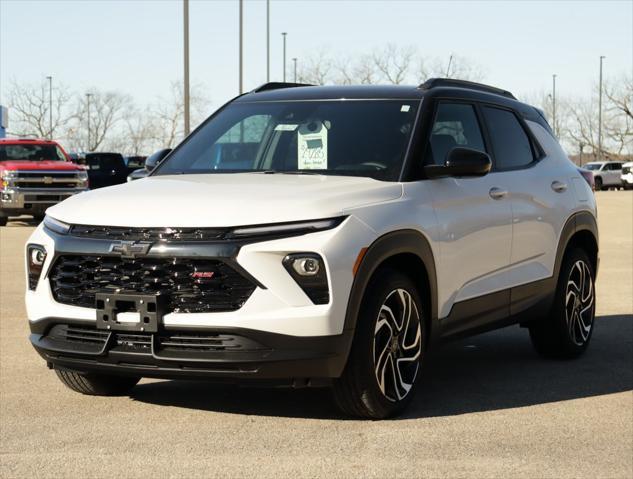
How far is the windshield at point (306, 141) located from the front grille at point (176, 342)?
1.39m

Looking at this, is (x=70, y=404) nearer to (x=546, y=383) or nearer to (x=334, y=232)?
(x=334, y=232)

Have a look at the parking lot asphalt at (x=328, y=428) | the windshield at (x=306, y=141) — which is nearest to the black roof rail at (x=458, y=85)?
the windshield at (x=306, y=141)

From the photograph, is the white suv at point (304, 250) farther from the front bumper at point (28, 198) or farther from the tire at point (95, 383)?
the front bumper at point (28, 198)

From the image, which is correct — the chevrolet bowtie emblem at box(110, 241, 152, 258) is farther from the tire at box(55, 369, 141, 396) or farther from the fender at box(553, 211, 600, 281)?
the fender at box(553, 211, 600, 281)

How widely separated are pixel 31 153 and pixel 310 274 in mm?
22517

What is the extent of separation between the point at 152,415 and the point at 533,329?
3249 mm

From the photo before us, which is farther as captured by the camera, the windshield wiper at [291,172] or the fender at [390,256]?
the windshield wiper at [291,172]

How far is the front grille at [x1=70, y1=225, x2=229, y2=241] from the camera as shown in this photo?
18.3 feet

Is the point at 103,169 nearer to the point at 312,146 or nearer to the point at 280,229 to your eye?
the point at 312,146

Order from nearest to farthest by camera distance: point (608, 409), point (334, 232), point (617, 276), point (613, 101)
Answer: point (334, 232) < point (608, 409) < point (617, 276) < point (613, 101)

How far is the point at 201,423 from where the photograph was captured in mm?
6039

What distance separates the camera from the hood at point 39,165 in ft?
84.0

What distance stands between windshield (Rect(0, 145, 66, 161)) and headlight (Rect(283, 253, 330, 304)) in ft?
72.8

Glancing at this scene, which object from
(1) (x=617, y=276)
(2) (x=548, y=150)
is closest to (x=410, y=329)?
(2) (x=548, y=150)
